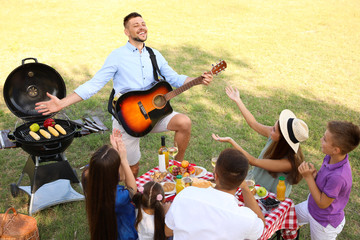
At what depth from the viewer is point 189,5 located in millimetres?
19109

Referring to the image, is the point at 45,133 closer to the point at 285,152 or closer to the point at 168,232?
the point at 168,232

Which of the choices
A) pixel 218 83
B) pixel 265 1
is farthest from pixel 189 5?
pixel 218 83

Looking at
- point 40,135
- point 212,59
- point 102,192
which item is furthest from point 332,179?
point 212,59

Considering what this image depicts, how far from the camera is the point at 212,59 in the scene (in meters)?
11.0

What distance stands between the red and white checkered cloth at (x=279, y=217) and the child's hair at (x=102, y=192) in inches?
25.7

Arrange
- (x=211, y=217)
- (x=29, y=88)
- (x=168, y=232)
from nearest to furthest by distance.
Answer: (x=211, y=217)
(x=168, y=232)
(x=29, y=88)

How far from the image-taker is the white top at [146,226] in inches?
116

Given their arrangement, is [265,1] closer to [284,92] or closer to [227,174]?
[284,92]

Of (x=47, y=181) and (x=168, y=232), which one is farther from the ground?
(x=168, y=232)

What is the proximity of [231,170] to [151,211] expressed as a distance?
87 cm

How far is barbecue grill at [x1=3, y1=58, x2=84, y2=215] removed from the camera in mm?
4383

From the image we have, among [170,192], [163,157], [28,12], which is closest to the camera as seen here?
[170,192]

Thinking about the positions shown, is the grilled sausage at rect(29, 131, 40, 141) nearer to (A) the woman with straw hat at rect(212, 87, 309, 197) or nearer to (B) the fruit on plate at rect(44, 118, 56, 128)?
(B) the fruit on plate at rect(44, 118, 56, 128)

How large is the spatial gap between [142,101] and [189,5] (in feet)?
51.5
